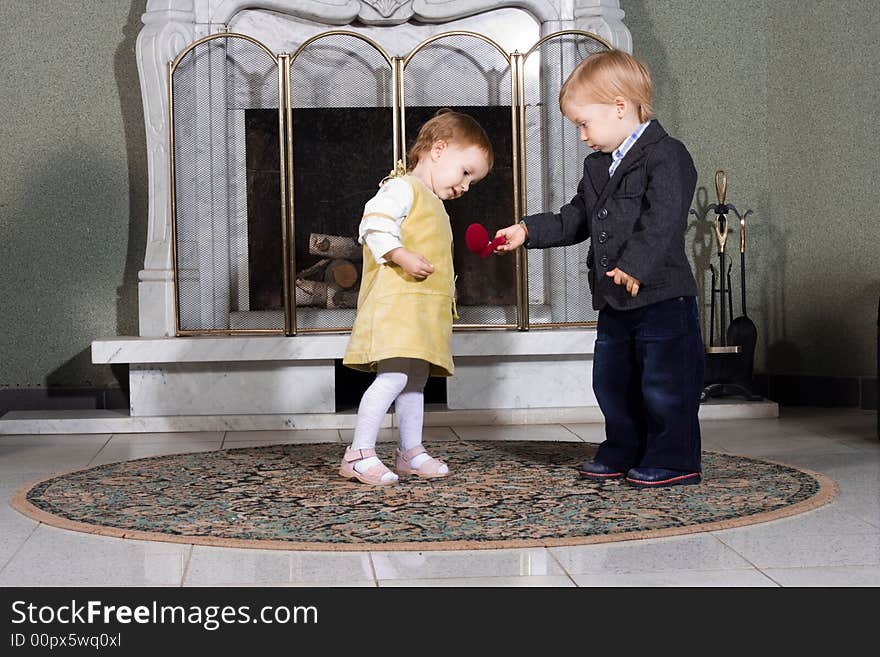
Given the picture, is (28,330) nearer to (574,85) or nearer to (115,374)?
(115,374)

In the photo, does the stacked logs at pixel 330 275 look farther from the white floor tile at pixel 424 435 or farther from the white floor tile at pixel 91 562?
the white floor tile at pixel 91 562

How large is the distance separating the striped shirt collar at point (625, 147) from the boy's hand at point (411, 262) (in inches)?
17.2

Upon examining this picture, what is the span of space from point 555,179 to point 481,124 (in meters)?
0.30

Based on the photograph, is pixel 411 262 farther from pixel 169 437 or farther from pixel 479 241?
pixel 169 437

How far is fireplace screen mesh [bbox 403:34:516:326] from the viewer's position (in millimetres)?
3904

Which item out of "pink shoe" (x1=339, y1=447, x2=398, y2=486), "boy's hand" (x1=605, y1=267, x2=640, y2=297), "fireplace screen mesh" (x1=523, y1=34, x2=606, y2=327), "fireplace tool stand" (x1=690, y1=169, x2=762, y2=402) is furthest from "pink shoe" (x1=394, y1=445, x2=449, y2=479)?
"fireplace tool stand" (x1=690, y1=169, x2=762, y2=402)

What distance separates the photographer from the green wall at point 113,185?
411 cm

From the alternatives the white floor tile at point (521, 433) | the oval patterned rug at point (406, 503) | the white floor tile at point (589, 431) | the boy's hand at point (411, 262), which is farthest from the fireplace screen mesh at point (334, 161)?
the boy's hand at point (411, 262)

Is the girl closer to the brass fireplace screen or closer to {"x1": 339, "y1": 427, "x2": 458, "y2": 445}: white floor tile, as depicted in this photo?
{"x1": 339, "y1": 427, "x2": 458, "y2": 445}: white floor tile

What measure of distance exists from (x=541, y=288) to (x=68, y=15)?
186cm

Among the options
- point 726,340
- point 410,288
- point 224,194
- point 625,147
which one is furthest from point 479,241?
point 726,340

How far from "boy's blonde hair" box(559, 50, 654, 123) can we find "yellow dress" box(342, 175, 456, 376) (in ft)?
1.30

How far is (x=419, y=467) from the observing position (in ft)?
8.80
